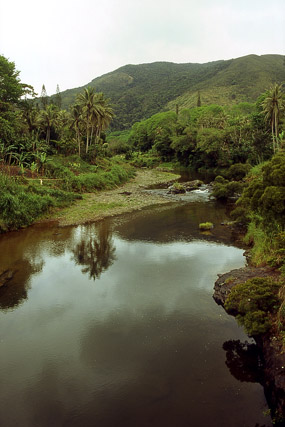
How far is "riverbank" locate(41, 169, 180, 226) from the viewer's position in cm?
3025

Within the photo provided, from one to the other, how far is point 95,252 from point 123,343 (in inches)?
414

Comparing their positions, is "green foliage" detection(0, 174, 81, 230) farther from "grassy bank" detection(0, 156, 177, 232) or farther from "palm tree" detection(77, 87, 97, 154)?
"palm tree" detection(77, 87, 97, 154)

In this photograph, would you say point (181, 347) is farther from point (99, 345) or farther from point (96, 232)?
point (96, 232)

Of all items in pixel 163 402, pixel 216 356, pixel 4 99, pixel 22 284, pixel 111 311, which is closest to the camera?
pixel 163 402

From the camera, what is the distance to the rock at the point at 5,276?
17.1m

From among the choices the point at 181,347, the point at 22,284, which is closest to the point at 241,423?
the point at 181,347

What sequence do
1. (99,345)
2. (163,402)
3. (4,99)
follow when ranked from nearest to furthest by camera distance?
(163,402), (99,345), (4,99)

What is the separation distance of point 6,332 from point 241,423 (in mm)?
9528

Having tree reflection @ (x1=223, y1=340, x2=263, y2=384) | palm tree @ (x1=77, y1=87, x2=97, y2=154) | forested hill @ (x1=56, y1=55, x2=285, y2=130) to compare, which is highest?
forested hill @ (x1=56, y1=55, x2=285, y2=130)

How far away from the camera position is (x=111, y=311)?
1398 cm

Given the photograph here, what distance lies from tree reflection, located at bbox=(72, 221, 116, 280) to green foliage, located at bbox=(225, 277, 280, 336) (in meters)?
8.81

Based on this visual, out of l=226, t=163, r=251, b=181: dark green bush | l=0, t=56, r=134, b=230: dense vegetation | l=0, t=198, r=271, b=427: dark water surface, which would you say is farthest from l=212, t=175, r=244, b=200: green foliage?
l=0, t=198, r=271, b=427: dark water surface

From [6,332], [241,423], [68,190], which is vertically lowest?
[241,423]

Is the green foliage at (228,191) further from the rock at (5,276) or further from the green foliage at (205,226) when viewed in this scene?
the rock at (5,276)
